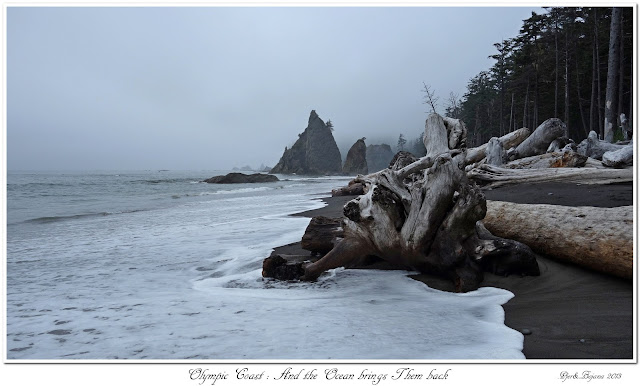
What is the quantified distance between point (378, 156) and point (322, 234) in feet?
405

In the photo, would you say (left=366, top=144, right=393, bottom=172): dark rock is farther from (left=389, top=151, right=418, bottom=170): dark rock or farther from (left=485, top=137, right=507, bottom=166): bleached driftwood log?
(left=485, top=137, right=507, bottom=166): bleached driftwood log

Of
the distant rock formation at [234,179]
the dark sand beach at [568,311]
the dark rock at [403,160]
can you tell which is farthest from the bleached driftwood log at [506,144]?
the distant rock formation at [234,179]

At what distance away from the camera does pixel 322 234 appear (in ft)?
12.4

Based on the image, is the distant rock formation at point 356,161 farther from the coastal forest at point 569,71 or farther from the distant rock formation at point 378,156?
the coastal forest at point 569,71

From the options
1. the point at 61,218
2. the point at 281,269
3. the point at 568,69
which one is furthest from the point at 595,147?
the point at 61,218

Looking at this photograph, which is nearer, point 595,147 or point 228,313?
point 228,313

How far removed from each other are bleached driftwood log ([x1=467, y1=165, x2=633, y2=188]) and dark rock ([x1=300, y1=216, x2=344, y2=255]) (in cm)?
523

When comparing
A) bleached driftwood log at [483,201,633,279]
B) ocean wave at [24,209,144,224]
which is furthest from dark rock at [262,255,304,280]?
ocean wave at [24,209,144,224]

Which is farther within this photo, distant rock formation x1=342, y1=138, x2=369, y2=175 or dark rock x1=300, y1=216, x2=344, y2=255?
distant rock formation x1=342, y1=138, x2=369, y2=175

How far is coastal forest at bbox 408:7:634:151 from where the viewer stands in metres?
17.0

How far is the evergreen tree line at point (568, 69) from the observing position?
17750 mm

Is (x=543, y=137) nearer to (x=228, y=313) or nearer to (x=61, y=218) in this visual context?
(x=228, y=313)

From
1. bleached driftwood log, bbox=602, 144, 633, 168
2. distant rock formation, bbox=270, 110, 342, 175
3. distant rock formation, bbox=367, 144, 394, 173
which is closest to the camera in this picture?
bleached driftwood log, bbox=602, 144, 633, 168
